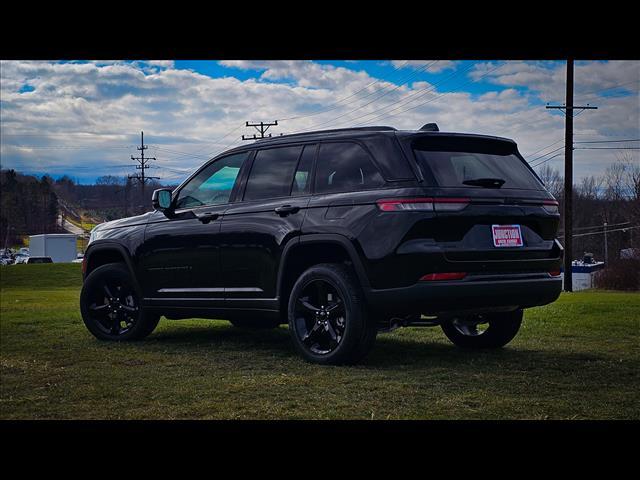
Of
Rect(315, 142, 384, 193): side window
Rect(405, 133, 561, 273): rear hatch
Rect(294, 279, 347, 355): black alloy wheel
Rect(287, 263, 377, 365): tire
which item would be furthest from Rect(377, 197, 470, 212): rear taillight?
Rect(294, 279, 347, 355): black alloy wheel

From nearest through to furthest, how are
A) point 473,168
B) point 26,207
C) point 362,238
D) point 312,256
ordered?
point 362,238 → point 473,168 → point 312,256 → point 26,207

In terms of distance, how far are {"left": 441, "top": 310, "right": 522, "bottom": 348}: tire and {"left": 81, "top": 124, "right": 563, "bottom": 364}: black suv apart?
0.05ft

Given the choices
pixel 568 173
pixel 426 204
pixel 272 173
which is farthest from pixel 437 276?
pixel 568 173

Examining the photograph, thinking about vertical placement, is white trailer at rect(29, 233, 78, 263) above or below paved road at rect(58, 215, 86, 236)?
below

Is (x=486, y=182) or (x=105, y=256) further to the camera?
(x=105, y=256)

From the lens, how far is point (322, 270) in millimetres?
6711

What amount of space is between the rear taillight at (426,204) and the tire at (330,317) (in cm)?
78

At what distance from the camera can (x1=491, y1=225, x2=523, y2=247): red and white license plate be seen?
21.1 ft

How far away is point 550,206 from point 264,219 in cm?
258

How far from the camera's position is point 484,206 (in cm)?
635

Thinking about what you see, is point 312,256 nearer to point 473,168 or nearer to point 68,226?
point 473,168

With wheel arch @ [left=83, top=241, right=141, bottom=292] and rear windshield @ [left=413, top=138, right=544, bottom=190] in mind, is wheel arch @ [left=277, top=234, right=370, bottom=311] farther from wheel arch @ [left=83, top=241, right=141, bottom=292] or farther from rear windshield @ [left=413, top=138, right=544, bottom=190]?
wheel arch @ [left=83, top=241, right=141, bottom=292]
